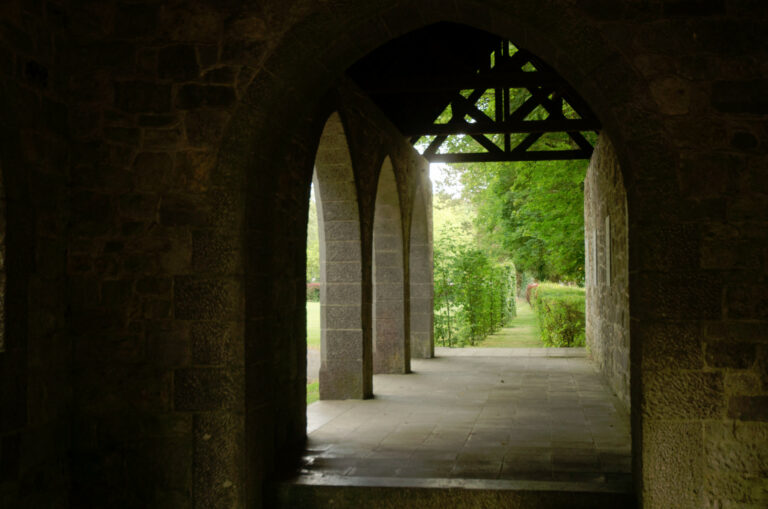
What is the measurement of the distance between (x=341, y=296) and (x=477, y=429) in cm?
196

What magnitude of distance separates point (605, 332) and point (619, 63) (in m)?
4.85

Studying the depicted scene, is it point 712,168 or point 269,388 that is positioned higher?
point 712,168

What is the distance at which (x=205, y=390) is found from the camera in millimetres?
3553

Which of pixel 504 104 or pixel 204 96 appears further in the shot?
pixel 504 104

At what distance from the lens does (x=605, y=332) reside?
7.60 meters

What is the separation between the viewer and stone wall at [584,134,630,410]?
5.91 metres

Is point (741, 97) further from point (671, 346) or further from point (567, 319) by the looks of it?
point (567, 319)

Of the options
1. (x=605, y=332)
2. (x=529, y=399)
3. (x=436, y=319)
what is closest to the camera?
(x=529, y=399)

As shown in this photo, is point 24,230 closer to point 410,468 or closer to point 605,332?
point 410,468

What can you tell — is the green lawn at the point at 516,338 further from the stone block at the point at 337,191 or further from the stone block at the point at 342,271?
the stone block at the point at 337,191

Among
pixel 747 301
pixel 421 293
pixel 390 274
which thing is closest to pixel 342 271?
pixel 390 274

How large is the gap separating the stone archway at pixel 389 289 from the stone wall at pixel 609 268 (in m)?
2.32

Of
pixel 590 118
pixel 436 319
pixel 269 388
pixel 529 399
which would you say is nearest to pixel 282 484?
pixel 269 388

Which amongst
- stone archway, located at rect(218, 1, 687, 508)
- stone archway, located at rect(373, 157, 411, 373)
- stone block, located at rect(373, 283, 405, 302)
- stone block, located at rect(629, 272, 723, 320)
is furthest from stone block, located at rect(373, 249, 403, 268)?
stone block, located at rect(629, 272, 723, 320)
